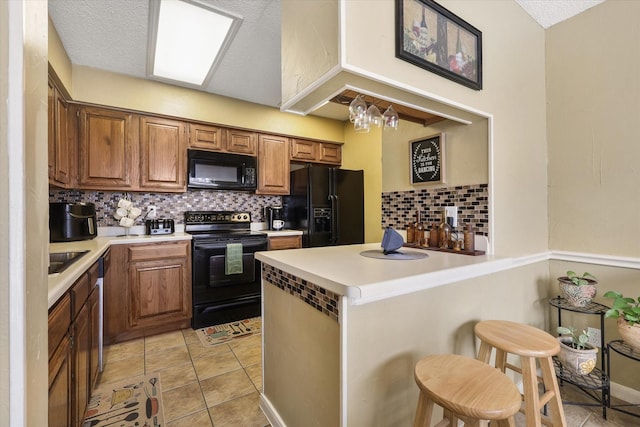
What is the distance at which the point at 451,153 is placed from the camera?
1.83 meters

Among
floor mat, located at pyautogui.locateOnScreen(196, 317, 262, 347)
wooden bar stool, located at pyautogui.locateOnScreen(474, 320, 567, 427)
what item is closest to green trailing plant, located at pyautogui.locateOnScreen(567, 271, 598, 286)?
wooden bar stool, located at pyautogui.locateOnScreen(474, 320, 567, 427)

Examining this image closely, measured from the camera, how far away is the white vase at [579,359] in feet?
5.07

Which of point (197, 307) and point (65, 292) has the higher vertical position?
point (65, 292)

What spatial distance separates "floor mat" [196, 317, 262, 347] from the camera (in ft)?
8.38

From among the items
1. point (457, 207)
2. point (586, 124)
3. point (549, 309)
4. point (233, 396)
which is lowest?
point (233, 396)

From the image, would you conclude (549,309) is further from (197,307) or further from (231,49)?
(231,49)

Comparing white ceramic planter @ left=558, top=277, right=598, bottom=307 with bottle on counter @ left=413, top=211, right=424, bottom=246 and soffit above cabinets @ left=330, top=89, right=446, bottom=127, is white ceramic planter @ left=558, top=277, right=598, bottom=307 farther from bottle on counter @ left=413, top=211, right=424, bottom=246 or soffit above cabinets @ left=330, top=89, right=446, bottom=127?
soffit above cabinets @ left=330, top=89, right=446, bottom=127

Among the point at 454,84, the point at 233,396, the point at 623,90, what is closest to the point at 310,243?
the point at 233,396

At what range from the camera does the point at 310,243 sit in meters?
3.51

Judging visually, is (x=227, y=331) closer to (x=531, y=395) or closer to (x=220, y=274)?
(x=220, y=274)

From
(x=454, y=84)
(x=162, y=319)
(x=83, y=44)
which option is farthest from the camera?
(x=162, y=319)

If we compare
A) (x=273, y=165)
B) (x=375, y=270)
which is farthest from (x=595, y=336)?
(x=273, y=165)

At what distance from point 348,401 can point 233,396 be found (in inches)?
44.7

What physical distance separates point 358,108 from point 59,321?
154 cm
